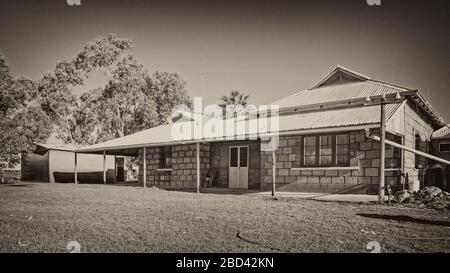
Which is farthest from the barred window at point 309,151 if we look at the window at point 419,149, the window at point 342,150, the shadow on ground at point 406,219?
the shadow on ground at point 406,219

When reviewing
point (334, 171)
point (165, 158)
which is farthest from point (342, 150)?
point (165, 158)

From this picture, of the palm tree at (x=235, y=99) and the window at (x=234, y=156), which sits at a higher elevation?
the palm tree at (x=235, y=99)

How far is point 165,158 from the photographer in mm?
19547

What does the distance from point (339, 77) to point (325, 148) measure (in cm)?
714

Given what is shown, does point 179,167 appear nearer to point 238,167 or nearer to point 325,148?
point 238,167

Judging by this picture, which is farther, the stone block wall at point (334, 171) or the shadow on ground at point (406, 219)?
the stone block wall at point (334, 171)

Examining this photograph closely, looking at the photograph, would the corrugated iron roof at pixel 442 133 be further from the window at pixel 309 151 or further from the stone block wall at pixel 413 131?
the window at pixel 309 151

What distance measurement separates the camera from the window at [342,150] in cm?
1266

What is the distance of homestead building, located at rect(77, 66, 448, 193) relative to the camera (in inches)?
473

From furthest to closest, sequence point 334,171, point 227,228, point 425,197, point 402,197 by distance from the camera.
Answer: point 334,171 → point 425,197 → point 402,197 → point 227,228

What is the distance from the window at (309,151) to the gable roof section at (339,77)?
6595 millimetres

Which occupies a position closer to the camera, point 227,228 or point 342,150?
point 227,228
